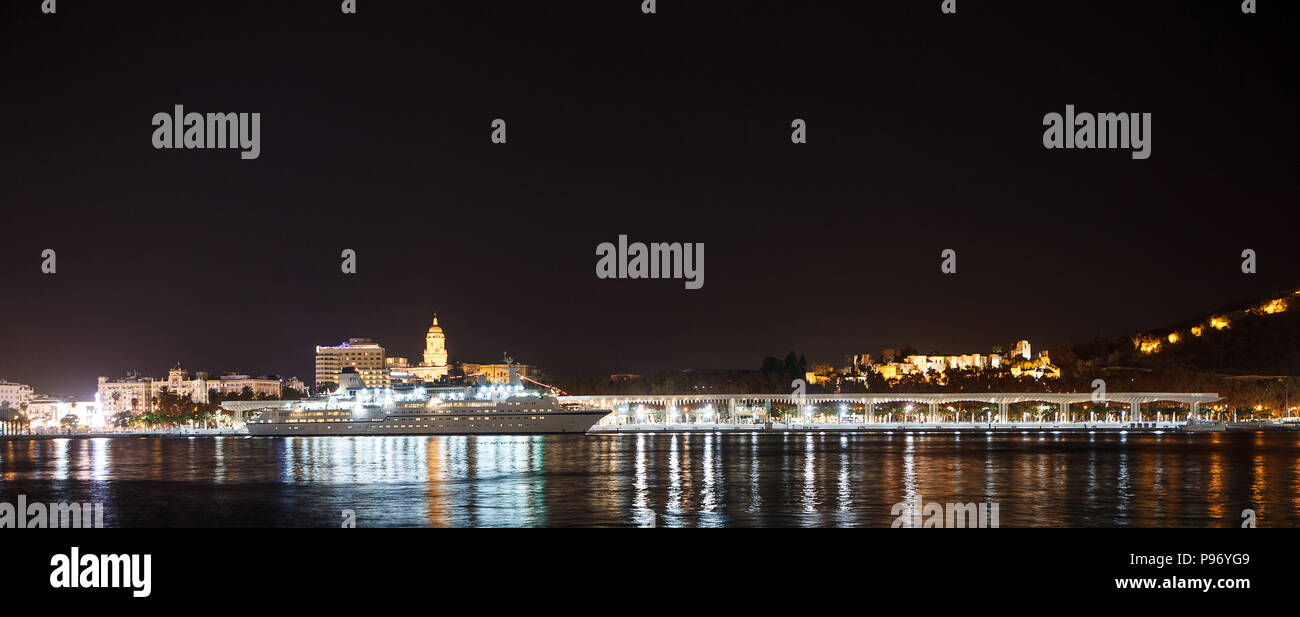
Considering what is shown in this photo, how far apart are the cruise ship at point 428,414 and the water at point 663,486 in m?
31.1

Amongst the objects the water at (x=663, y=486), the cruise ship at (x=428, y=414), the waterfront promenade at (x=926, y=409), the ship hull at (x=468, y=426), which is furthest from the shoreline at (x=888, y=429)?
the water at (x=663, y=486)

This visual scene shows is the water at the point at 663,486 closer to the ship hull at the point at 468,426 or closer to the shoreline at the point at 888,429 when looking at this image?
the ship hull at the point at 468,426

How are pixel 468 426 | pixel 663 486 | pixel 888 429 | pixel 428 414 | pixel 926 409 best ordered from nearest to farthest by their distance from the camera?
pixel 663 486, pixel 468 426, pixel 428 414, pixel 888 429, pixel 926 409

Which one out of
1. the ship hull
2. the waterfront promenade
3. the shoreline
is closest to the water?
the ship hull

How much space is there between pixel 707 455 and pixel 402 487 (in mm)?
29042

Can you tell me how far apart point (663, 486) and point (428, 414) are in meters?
67.0

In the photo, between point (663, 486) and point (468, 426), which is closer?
point (663, 486)

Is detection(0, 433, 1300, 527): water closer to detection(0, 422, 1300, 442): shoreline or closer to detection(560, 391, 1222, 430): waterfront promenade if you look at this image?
detection(0, 422, 1300, 442): shoreline

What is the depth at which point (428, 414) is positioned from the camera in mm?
106062

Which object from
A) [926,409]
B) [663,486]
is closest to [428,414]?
[663,486]

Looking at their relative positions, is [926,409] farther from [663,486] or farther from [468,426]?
[663,486]

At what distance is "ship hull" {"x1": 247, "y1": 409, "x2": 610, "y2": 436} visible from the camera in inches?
4114
